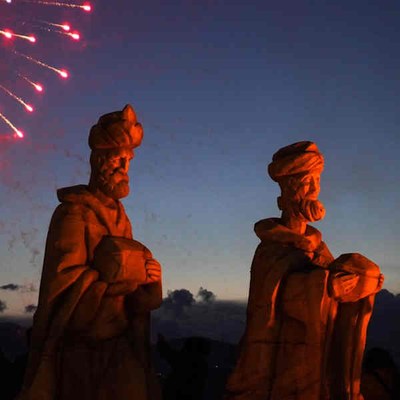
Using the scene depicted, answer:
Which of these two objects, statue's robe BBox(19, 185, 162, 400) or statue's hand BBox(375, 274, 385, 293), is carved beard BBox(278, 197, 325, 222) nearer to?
statue's hand BBox(375, 274, 385, 293)

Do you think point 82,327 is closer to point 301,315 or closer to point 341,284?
point 301,315

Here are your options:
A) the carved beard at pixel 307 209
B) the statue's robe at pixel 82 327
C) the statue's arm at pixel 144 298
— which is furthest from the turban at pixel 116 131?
the carved beard at pixel 307 209

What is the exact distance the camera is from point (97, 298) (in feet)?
26.6

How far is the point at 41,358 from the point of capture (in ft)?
25.7

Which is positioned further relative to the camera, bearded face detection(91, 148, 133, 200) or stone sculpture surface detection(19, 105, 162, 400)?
bearded face detection(91, 148, 133, 200)

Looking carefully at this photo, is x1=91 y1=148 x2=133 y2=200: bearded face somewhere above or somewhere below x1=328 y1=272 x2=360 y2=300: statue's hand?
above

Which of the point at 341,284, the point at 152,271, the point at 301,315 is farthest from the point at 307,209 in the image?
the point at 152,271

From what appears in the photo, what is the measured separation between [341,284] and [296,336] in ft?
2.75

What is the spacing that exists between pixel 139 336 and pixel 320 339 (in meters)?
2.19

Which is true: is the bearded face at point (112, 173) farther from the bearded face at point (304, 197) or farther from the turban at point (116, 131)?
the bearded face at point (304, 197)

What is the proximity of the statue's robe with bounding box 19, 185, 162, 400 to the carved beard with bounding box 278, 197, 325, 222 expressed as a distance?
2.20 m

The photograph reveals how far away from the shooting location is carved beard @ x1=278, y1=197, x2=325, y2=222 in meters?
9.59

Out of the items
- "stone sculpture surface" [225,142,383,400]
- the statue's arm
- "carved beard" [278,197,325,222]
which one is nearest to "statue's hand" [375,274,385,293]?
"stone sculpture surface" [225,142,383,400]

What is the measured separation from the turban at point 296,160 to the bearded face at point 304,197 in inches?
3.7
